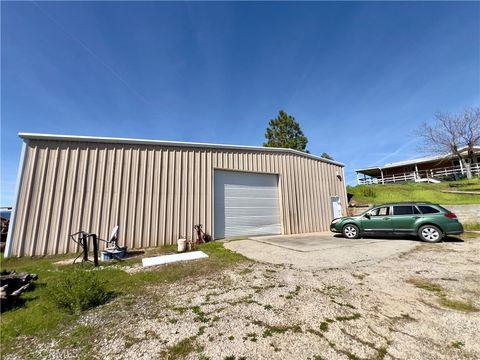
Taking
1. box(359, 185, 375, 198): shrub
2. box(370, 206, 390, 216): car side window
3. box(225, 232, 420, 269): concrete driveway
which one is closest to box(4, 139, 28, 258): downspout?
box(225, 232, 420, 269): concrete driveway

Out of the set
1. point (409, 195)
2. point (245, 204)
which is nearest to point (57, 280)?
point (245, 204)

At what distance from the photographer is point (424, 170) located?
2875 cm

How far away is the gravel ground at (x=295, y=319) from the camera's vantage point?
2.33 m

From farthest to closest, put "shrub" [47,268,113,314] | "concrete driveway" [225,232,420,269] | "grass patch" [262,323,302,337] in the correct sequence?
"concrete driveway" [225,232,420,269] < "shrub" [47,268,113,314] < "grass patch" [262,323,302,337]

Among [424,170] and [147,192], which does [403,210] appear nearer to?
[147,192]

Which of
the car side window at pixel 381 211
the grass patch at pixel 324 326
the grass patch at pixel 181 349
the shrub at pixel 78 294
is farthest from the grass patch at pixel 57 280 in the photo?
the car side window at pixel 381 211

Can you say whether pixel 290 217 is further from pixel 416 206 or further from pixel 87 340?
pixel 87 340

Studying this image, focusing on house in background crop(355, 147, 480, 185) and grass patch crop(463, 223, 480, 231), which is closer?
grass patch crop(463, 223, 480, 231)

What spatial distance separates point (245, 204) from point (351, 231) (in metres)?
4.98

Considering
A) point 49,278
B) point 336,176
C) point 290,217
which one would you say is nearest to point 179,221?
point 49,278

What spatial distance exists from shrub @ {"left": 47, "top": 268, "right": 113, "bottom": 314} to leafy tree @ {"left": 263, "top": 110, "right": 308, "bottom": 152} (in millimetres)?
26212

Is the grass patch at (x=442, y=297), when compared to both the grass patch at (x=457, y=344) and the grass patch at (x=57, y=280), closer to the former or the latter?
the grass patch at (x=457, y=344)

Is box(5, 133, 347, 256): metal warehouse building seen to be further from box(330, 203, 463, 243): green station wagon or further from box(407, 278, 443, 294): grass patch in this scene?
box(407, 278, 443, 294): grass patch

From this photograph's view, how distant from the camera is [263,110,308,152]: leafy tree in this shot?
2807 centimetres
